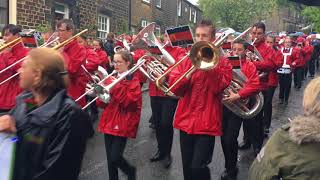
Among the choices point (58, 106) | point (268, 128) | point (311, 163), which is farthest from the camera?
point (268, 128)

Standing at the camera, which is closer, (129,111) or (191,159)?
(191,159)

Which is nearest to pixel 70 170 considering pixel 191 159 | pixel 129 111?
pixel 191 159

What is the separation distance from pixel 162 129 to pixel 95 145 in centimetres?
153

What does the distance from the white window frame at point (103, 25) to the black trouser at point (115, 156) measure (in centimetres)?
1459

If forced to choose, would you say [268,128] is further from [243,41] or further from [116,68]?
[116,68]

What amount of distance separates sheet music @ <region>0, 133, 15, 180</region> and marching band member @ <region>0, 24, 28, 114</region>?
3.86 metres

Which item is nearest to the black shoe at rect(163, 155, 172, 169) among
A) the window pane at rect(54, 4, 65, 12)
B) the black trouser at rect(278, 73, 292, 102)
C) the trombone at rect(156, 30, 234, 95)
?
the trombone at rect(156, 30, 234, 95)

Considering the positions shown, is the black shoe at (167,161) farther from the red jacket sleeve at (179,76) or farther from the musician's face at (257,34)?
the musician's face at (257,34)

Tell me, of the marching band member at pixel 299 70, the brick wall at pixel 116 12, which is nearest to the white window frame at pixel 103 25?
the brick wall at pixel 116 12

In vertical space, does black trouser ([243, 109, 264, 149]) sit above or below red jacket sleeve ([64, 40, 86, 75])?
below

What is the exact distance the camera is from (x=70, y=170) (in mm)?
2715

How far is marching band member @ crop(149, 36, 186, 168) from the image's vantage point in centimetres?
654

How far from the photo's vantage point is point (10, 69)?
6305 mm

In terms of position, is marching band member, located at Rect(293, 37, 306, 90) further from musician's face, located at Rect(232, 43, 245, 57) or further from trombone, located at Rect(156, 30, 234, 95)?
trombone, located at Rect(156, 30, 234, 95)
